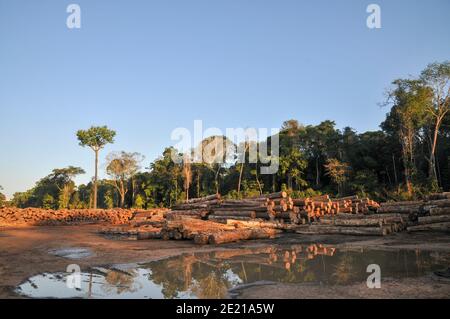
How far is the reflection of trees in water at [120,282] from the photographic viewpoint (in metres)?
4.81

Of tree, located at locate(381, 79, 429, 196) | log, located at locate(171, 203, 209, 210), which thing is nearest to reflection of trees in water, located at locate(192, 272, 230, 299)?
log, located at locate(171, 203, 209, 210)

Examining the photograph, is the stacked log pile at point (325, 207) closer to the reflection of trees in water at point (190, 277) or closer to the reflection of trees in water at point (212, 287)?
the reflection of trees in water at point (190, 277)

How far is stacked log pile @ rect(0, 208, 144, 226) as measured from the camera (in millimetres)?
20733

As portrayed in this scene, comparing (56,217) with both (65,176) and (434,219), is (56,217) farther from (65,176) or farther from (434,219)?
(65,176)

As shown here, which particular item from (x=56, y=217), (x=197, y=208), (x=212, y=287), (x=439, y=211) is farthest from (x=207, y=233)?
(x=56, y=217)

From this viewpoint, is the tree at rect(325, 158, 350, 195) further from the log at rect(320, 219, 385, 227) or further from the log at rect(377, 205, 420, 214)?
the log at rect(320, 219, 385, 227)

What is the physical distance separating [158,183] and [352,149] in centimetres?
2671

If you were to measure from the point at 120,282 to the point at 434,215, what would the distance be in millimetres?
13965

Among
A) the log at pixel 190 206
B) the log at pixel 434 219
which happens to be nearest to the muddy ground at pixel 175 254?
the log at pixel 434 219

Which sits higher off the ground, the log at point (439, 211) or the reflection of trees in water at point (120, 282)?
the log at point (439, 211)

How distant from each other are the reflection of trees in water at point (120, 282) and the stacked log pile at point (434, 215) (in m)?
12.1

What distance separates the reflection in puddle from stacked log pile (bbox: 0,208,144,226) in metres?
16.3

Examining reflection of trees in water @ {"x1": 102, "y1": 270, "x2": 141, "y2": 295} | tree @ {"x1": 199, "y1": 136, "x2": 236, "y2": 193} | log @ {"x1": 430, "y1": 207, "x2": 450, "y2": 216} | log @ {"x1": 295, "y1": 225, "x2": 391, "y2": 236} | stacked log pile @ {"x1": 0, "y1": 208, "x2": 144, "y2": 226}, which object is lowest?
stacked log pile @ {"x1": 0, "y1": 208, "x2": 144, "y2": 226}

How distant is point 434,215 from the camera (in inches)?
555
